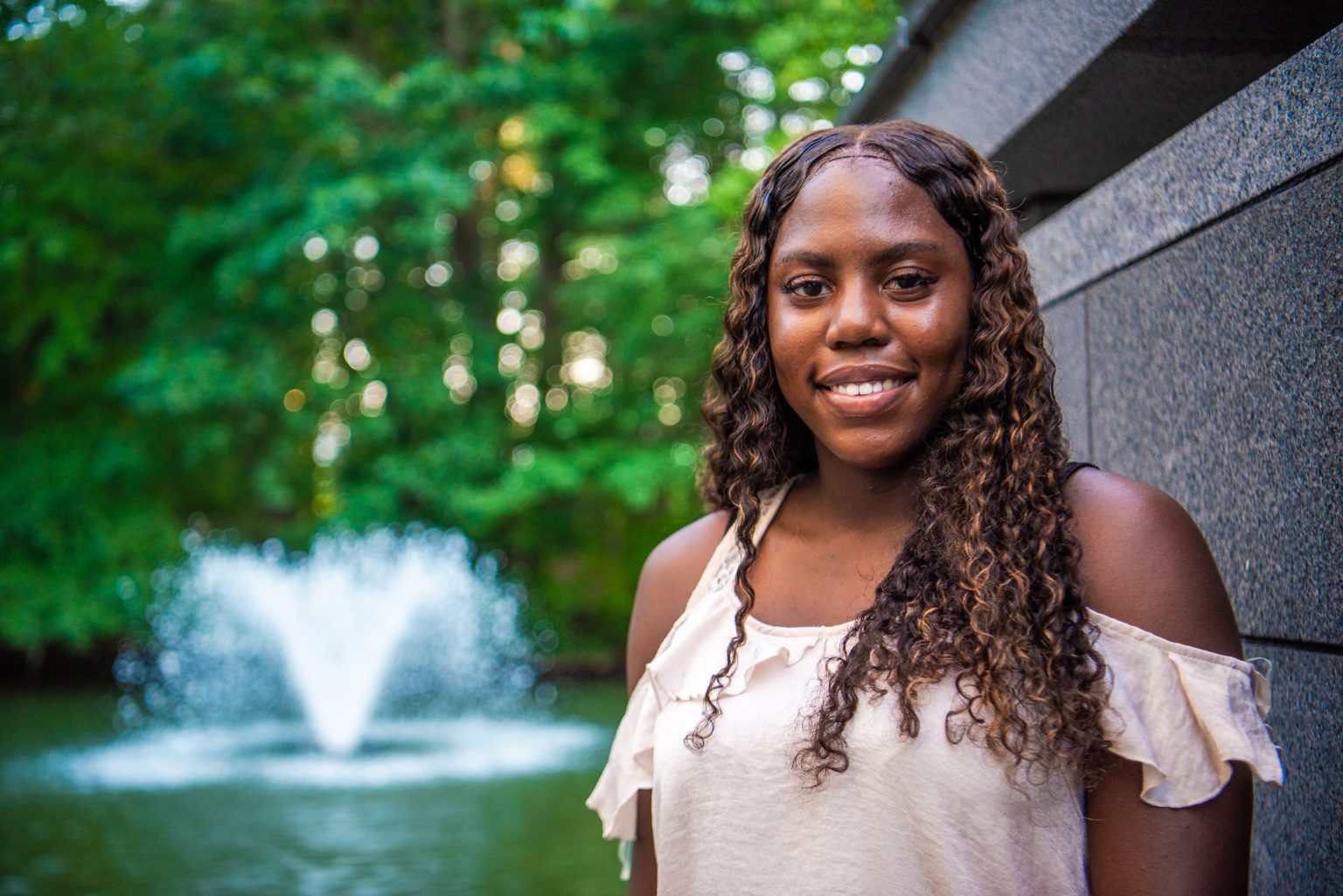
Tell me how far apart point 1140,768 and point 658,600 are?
76 centimetres

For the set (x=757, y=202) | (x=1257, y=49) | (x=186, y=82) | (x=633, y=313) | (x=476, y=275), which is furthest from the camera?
(x=476, y=275)

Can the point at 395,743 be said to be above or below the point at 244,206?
below

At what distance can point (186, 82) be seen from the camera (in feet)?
42.0

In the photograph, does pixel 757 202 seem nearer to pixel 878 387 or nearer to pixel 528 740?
pixel 878 387

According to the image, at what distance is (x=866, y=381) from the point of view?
1.58 m

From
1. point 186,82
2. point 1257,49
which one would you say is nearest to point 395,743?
point 186,82

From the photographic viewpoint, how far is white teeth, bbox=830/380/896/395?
61.9 inches

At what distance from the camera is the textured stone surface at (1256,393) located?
6.41 feet

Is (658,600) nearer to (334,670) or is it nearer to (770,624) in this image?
(770,624)

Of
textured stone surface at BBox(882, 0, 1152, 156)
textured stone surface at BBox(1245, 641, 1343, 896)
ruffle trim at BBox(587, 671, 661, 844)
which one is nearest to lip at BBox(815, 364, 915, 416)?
ruffle trim at BBox(587, 671, 661, 844)

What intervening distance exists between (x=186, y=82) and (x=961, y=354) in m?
13.1

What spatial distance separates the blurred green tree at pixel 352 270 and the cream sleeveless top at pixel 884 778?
1052 centimetres

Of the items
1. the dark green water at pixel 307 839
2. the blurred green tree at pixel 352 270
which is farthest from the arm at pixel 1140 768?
the blurred green tree at pixel 352 270

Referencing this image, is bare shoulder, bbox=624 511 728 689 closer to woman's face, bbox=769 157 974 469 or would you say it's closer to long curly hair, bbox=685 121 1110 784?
long curly hair, bbox=685 121 1110 784
